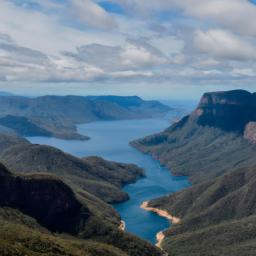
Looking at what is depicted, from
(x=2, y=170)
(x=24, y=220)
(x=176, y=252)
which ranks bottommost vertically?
(x=176, y=252)

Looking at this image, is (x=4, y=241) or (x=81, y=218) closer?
(x=4, y=241)

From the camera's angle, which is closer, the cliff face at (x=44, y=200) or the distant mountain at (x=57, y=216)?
the distant mountain at (x=57, y=216)

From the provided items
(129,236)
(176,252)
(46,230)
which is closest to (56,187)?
(46,230)

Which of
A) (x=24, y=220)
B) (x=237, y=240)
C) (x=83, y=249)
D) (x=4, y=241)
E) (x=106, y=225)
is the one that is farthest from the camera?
(x=237, y=240)

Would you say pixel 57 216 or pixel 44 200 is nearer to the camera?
pixel 44 200

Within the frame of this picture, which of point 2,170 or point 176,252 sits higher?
point 2,170

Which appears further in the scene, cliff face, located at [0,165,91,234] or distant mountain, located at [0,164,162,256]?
cliff face, located at [0,165,91,234]

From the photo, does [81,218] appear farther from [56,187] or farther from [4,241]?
[4,241]

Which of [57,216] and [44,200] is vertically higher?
[44,200]
